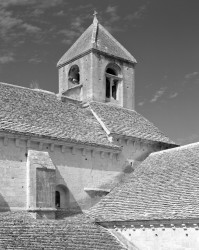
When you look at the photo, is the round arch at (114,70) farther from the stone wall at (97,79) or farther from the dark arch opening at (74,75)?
the dark arch opening at (74,75)

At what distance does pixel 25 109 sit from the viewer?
25219 mm

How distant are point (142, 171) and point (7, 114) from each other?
7.81 m

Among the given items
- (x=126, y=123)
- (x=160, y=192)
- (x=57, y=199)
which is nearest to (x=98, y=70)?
(x=126, y=123)

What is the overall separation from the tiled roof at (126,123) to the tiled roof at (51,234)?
748 cm

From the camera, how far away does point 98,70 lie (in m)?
31.3

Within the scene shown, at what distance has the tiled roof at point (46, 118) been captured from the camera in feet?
76.8

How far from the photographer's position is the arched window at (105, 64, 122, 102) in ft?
105

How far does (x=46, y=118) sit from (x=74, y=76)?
28.0 feet

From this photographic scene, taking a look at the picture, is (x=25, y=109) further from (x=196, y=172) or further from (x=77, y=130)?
(x=196, y=172)

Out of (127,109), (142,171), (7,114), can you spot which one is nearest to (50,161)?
(7,114)

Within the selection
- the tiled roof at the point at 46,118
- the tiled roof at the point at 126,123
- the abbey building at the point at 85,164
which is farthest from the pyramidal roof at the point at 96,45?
the tiled roof at the point at 46,118

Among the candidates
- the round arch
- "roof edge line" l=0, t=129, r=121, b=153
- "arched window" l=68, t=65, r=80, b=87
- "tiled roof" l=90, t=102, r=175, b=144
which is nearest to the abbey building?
"roof edge line" l=0, t=129, r=121, b=153

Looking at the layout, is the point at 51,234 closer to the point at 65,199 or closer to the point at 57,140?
the point at 65,199

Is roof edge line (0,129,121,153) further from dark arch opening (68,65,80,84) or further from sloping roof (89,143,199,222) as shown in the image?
dark arch opening (68,65,80,84)
